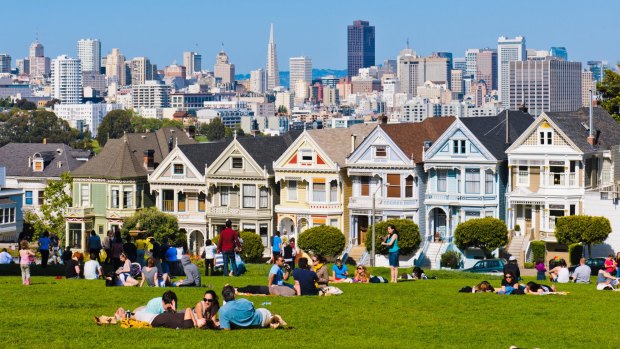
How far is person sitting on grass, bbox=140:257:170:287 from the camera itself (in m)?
38.1

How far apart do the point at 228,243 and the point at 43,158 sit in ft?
173

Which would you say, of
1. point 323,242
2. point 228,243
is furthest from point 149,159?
point 228,243

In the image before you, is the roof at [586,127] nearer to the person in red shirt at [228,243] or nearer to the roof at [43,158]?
the person in red shirt at [228,243]

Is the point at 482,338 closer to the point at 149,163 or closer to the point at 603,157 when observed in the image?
the point at 603,157

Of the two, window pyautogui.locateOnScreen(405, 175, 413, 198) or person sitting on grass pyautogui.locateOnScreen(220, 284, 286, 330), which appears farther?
window pyautogui.locateOnScreen(405, 175, 413, 198)

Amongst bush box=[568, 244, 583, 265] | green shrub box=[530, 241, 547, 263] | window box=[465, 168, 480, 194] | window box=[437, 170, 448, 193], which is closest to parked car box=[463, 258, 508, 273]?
bush box=[568, 244, 583, 265]

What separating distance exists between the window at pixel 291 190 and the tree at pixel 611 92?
59.5ft

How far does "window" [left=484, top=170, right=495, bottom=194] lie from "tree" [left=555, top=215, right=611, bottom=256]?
16.6 ft

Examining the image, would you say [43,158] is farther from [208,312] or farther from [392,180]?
[208,312]

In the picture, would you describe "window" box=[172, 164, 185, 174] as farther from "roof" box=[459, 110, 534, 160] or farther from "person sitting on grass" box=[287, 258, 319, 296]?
"person sitting on grass" box=[287, 258, 319, 296]

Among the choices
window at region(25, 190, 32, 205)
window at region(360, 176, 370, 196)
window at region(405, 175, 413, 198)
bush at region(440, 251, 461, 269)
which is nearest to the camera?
bush at region(440, 251, 461, 269)

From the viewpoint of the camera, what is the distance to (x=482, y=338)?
1142 inches

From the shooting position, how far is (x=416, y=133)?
71125 millimetres

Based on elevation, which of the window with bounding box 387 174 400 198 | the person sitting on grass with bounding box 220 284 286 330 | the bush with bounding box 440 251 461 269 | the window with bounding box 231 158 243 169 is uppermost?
the window with bounding box 231 158 243 169
